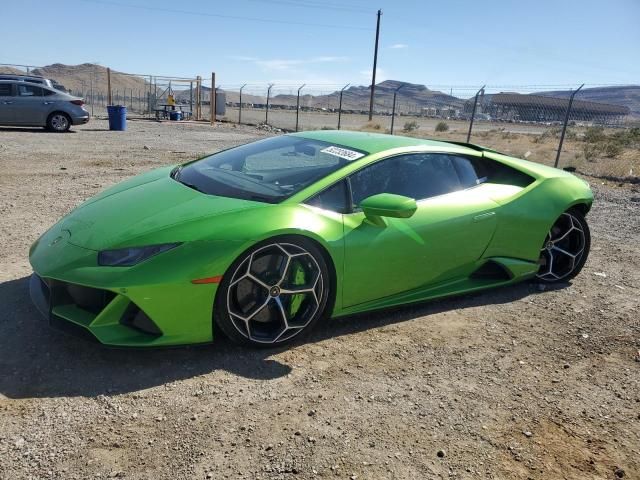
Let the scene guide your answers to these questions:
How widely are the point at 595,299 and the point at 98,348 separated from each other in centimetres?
386

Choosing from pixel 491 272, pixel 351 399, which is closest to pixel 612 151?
pixel 491 272

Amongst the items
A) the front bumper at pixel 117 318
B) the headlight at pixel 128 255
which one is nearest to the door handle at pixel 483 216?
the front bumper at pixel 117 318

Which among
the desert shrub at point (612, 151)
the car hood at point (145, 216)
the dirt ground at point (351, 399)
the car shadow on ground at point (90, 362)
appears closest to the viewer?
the dirt ground at point (351, 399)

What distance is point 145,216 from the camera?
3.14 meters

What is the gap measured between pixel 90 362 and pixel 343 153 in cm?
206

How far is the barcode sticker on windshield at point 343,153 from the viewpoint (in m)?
3.68

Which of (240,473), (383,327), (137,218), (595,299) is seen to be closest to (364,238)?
(383,327)

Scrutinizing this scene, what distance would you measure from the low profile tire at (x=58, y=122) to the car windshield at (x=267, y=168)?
13196mm

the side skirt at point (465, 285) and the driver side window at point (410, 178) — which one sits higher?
the driver side window at point (410, 178)

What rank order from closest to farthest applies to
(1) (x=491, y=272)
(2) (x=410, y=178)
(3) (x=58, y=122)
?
(2) (x=410, y=178), (1) (x=491, y=272), (3) (x=58, y=122)

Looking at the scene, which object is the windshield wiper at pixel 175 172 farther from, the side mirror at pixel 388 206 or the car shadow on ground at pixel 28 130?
the car shadow on ground at pixel 28 130

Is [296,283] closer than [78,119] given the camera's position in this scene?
Yes

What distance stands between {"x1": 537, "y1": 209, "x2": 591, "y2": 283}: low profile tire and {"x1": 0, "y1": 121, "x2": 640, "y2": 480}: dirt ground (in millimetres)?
478

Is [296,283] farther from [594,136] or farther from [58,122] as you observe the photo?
[594,136]
